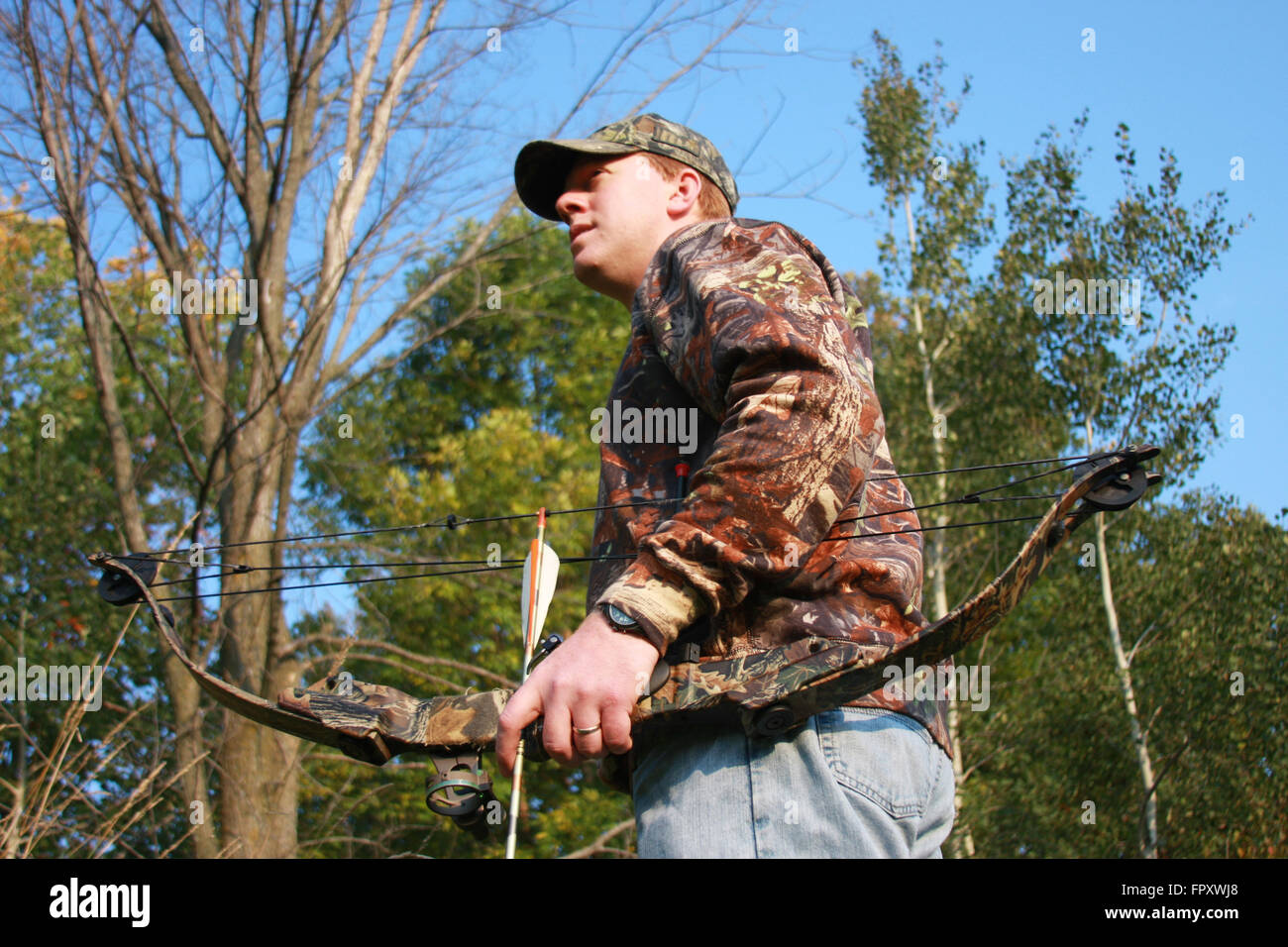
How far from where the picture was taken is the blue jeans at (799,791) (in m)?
1.88

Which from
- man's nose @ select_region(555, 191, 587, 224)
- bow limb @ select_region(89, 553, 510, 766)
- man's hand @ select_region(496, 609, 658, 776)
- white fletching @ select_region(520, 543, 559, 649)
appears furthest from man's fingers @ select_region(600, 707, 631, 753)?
man's nose @ select_region(555, 191, 587, 224)

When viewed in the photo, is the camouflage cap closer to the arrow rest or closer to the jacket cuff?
the jacket cuff

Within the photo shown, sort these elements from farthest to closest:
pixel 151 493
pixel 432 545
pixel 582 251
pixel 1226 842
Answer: pixel 151 493 < pixel 432 545 < pixel 1226 842 < pixel 582 251

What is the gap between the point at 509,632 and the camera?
15586 mm

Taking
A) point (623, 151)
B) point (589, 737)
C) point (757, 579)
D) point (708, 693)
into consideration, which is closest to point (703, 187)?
point (623, 151)

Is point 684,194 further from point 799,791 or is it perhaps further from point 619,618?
point 799,791

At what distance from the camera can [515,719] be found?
192 centimetres

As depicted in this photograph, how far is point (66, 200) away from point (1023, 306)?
39.8 feet

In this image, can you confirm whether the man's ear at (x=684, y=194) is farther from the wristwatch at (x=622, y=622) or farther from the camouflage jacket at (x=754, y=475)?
the wristwatch at (x=622, y=622)

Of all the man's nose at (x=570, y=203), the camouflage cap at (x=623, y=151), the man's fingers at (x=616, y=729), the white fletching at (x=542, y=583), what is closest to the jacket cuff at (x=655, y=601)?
the man's fingers at (x=616, y=729)

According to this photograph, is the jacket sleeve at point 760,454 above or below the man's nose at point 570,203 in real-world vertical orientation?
below

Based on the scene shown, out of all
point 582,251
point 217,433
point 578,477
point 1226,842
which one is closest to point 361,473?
point 578,477

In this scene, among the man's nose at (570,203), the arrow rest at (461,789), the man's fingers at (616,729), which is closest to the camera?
the man's fingers at (616,729)
